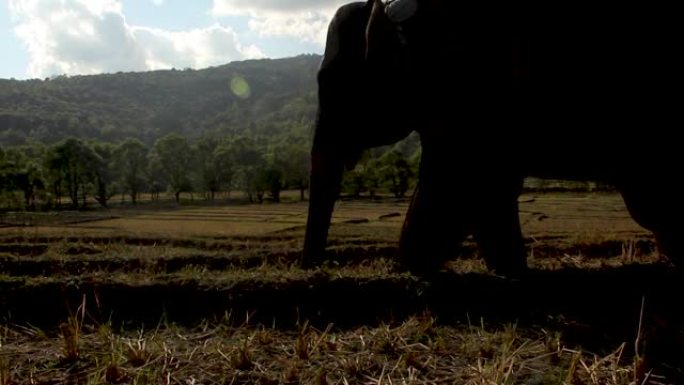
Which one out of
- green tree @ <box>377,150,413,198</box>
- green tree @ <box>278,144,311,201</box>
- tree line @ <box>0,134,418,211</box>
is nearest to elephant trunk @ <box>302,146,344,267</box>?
tree line @ <box>0,134,418,211</box>

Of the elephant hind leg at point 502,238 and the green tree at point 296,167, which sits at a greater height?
the green tree at point 296,167

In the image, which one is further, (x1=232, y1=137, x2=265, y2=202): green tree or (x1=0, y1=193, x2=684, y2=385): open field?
(x1=232, y1=137, x2=265, y2=202): green tree

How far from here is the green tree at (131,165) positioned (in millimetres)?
79750

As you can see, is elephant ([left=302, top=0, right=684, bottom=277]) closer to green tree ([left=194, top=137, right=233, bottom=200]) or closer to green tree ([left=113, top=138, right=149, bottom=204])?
green tree ([left=113, top=138, right=149, bottom=204])

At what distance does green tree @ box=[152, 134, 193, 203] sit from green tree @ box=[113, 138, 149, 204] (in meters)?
3.09

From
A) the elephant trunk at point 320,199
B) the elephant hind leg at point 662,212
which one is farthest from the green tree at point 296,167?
the elephant hind leg at point 662,212

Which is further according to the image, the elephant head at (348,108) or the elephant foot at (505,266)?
the elephant foot at (505,266)

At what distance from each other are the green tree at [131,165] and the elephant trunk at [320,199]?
74203 millimetres

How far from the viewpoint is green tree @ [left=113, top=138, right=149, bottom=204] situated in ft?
262

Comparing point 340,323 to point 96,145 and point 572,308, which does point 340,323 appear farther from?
point 96,145

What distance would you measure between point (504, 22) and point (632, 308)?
2.68 metres

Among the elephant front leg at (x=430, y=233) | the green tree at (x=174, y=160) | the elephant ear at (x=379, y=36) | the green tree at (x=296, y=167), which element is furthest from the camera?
the green tree at (x=174, y=160)

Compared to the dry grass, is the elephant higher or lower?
higher

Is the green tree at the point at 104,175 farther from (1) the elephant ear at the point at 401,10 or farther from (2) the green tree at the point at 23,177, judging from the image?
(1) the elephant ear at the point at 401,10
